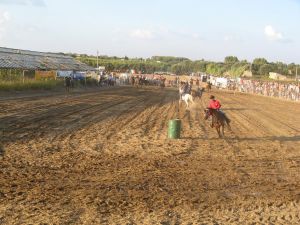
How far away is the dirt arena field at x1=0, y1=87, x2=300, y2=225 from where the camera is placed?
30.3ft

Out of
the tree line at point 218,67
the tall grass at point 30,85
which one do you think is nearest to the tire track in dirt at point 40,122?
the tall grass at point 30,85

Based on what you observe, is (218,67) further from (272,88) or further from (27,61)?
(27,61)

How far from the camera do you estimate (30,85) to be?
141 ft

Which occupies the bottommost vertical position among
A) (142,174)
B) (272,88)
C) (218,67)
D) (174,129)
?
(142,174)

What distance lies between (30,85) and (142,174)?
32.2 metres

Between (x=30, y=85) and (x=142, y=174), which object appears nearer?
(x=142, y=174)

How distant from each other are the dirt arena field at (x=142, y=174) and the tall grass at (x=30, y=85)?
56.9ft

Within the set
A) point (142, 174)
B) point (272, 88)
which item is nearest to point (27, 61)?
point (272, 88)

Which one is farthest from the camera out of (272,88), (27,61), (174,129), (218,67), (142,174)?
(218,67)

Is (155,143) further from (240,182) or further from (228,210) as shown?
(228,210)

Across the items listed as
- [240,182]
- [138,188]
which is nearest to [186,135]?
[240,182]

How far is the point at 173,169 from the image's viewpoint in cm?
1334

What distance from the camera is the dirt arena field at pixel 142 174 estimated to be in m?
9.24

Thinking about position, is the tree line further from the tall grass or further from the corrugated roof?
the tall grass
